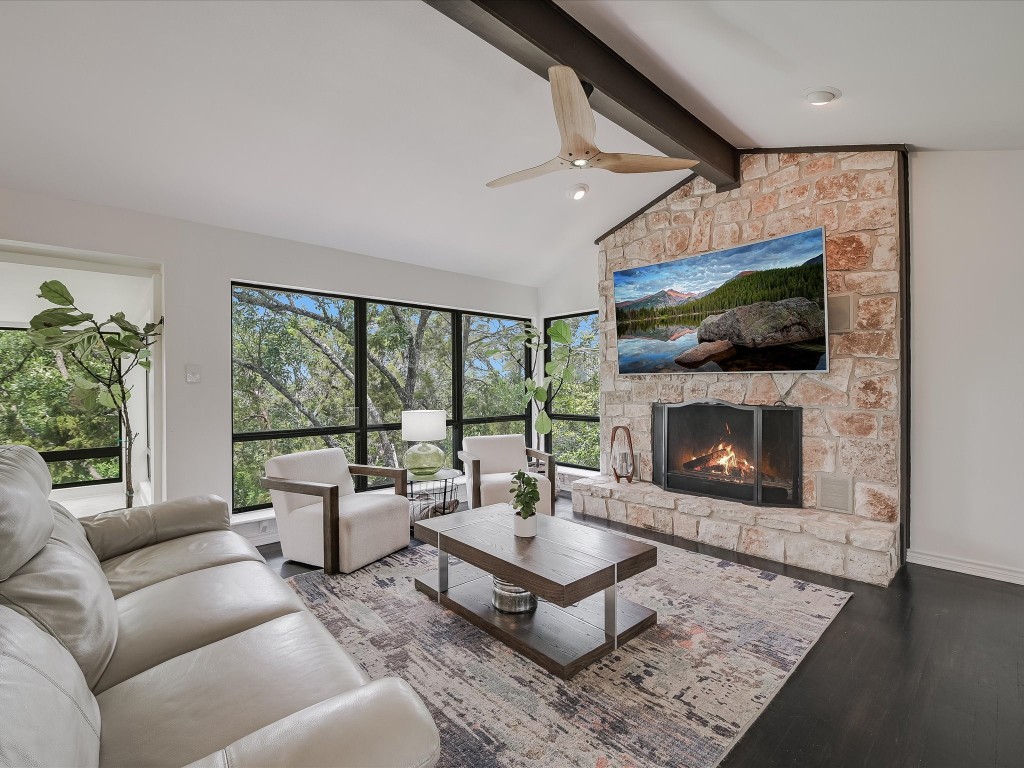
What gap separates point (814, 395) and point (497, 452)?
2.70 metres

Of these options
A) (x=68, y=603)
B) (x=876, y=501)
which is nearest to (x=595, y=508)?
(x=876, y=501)

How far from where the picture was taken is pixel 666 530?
433 cm

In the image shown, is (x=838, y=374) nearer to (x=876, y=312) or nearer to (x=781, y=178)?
(x=876, y=312)

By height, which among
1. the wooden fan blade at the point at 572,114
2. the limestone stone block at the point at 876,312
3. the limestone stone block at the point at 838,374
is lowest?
the limestone stone block at the point at 838,374

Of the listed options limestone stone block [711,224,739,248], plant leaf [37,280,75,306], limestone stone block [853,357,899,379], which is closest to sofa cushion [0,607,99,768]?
plant leaf [37,280,75,306]

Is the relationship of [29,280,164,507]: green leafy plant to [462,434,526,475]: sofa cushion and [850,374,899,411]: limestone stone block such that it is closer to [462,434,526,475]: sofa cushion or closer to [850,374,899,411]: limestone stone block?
[462,434,526,475]: sofa cushion

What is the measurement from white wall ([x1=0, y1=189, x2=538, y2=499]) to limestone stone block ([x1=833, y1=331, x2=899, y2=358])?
419cm

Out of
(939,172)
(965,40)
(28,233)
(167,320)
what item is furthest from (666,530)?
(28,233)

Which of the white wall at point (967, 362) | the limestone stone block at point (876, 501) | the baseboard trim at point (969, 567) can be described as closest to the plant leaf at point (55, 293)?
the limestone stone block at point (876, 501)

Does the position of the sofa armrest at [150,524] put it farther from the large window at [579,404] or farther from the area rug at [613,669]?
the large window at [579,404]

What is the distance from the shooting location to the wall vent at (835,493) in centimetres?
370

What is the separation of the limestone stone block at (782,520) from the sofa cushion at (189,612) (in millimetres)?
3196

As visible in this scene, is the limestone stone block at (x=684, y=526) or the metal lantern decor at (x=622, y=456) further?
the metal lantern decor at (x=622, y=456)

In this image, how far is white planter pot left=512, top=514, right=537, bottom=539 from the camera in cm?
280
